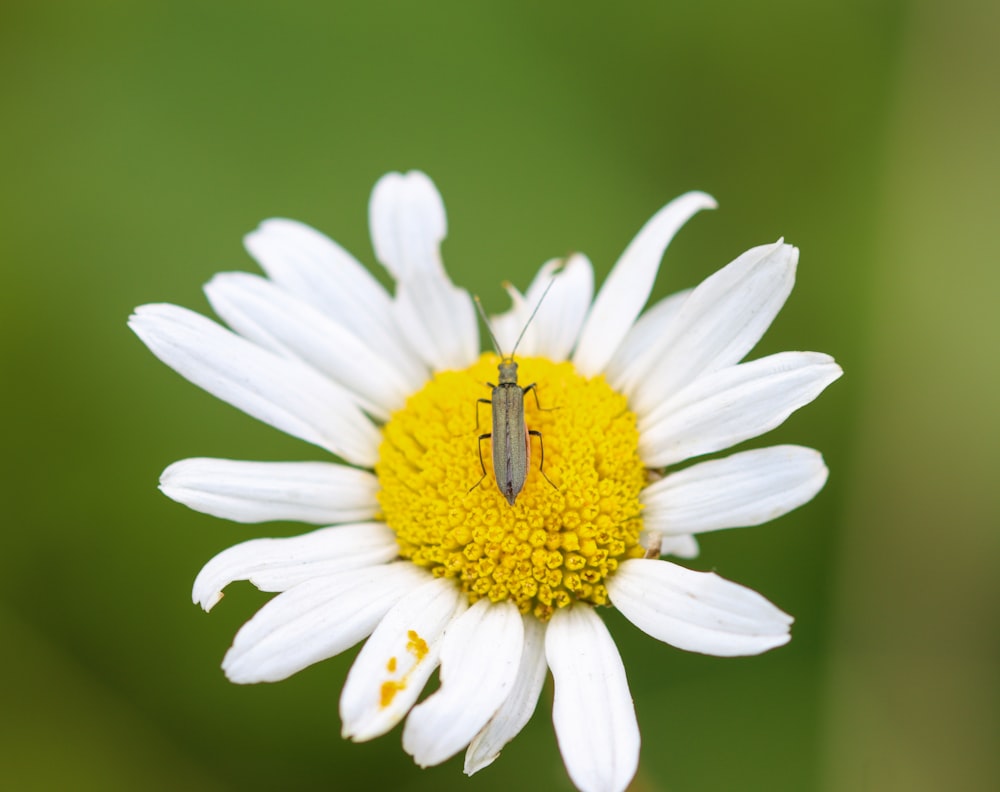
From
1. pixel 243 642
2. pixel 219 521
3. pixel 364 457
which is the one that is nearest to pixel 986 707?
pixel 364 457

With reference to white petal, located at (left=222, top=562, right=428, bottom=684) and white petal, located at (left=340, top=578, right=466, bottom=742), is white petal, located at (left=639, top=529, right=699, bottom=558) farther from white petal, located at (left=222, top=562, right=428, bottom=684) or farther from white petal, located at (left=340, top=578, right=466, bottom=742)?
white petal, located at (left=222, top=562, right=428, bottom=684)

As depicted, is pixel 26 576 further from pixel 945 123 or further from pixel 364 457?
pixel 945 123

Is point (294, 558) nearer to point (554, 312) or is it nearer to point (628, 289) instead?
point (554, 312)

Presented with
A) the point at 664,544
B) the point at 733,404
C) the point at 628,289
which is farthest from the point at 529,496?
the point at 628,289

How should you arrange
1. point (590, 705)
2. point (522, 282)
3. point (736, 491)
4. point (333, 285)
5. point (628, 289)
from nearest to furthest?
point (590, 705), point (736, 491), point (628, 289), point (333, 285), point (522, 282)

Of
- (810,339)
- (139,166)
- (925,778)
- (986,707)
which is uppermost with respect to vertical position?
(139,166)

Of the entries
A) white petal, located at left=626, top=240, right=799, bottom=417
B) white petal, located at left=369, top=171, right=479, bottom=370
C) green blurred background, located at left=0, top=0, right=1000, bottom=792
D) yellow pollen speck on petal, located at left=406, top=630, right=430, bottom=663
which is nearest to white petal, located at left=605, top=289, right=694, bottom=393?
white petal, located at left=626, top=240, right=799, bottom=417

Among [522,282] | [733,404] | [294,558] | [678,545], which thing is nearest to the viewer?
[733,404]

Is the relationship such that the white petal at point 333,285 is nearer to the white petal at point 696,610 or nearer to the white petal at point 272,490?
the white petal at point 272,490
